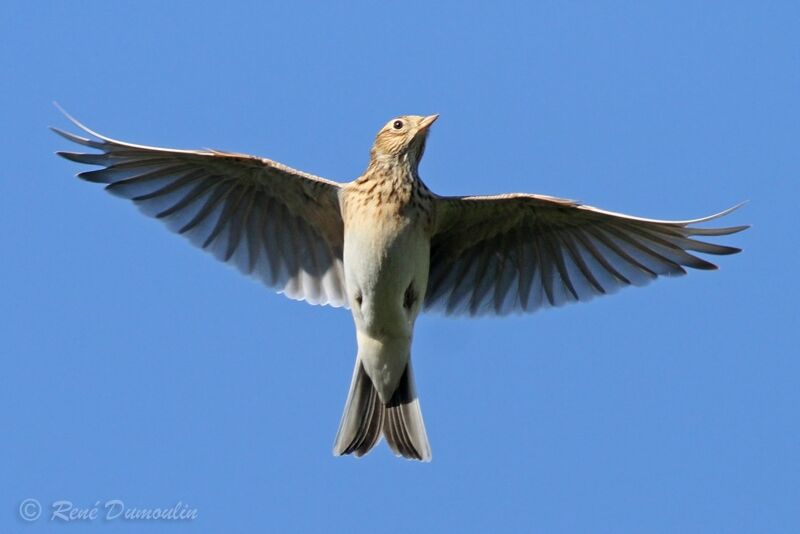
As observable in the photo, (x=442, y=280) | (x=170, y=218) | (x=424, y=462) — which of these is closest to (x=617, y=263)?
(x=442, y=280)

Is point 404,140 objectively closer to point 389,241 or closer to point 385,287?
point 389,241

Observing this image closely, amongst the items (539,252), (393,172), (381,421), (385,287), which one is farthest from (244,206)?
(539,252)

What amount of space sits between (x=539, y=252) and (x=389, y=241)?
1.79m

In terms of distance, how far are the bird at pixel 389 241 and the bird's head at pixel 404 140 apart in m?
0.01

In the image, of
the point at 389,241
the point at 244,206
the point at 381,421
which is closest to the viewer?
the point at 389,241

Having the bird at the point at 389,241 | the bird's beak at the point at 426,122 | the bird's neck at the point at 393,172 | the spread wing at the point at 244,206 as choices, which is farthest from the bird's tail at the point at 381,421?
the bird's beak at the point at 426,122

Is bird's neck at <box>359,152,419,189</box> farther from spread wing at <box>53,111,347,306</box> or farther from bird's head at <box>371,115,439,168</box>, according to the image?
spread wing at <box>53,111,347,306</box>

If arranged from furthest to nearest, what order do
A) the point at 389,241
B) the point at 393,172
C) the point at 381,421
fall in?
the point at 381,421 → the point at 393,172 → the point at 389,241

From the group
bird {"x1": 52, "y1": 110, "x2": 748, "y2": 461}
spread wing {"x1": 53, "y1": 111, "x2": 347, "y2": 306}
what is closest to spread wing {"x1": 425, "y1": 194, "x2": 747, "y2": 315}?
bird {"x1": 52, "y1": 110, "x2": 748, "y2": 461}

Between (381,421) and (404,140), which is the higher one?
(404,140)

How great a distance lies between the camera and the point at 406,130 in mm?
11609

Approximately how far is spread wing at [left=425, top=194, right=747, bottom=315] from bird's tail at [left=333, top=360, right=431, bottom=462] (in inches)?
41.0

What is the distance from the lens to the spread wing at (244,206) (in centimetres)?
1172

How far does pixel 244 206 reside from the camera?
12.3 m
